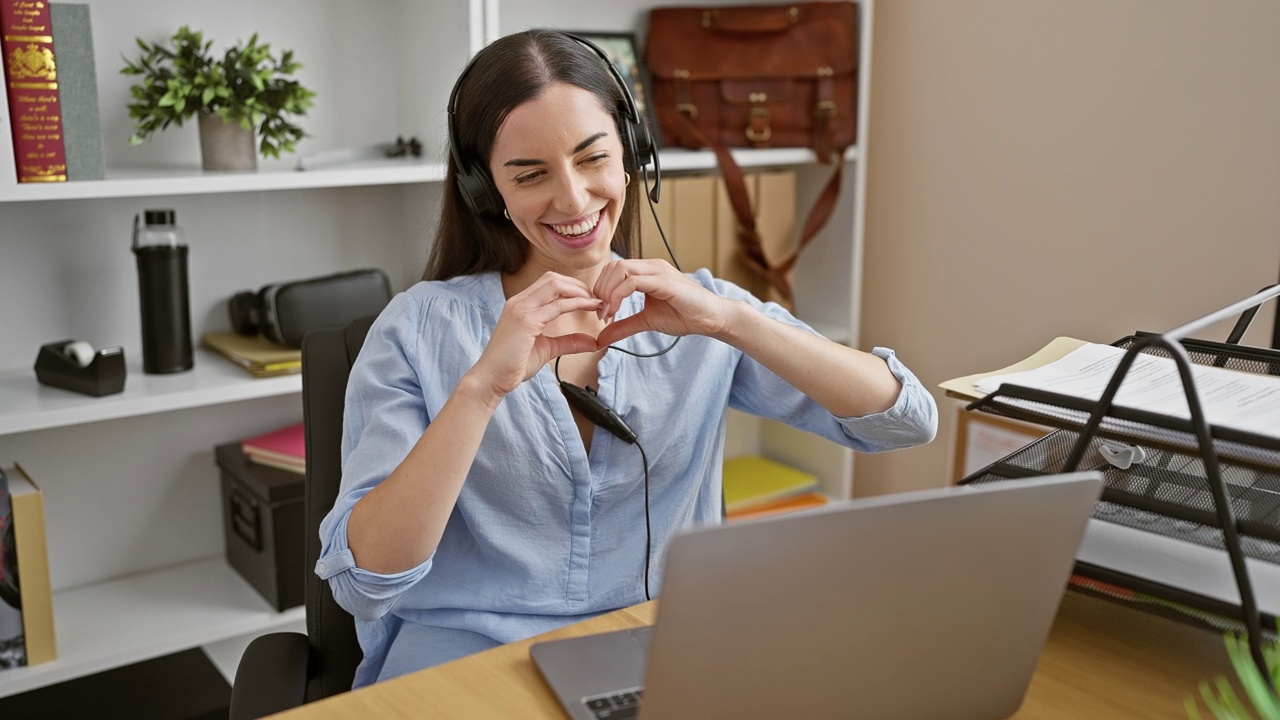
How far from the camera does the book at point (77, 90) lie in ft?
5.24


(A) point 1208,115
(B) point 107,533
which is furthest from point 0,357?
(A) point 1208,115

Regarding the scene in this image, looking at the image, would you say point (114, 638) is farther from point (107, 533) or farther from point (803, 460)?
point (803, 460)

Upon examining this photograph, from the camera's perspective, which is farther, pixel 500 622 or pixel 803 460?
pixel 803 460

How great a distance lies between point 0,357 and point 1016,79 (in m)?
1.89

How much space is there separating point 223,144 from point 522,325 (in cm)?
103

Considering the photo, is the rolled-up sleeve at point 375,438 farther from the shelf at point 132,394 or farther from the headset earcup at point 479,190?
the shelf at point 132,394

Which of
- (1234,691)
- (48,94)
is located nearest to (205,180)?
(48,94)

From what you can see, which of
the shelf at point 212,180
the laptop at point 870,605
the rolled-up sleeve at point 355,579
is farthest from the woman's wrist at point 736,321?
the shelf at point 212,180

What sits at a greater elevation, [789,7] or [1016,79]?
[789,7]

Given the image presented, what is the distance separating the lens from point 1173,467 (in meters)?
0.97

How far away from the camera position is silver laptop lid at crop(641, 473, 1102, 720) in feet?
2.02

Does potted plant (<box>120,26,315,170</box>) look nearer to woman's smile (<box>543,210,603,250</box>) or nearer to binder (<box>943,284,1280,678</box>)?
woman's smile (<box>543,210,603,250</box>)

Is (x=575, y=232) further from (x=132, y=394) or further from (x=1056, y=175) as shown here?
(x=1056, y=175)

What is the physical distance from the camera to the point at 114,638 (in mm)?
1820
